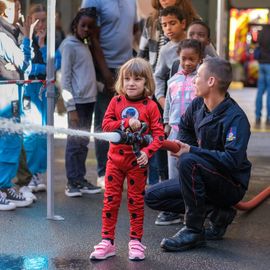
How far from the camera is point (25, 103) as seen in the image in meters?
6.49

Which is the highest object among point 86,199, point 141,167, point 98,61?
point 98,61

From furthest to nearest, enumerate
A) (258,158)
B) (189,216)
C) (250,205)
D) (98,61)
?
(258,158) → (98,61) → (250,205) → (189,216)

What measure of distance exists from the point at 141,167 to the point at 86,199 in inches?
82.4

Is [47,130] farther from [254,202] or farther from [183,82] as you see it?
[254,202]

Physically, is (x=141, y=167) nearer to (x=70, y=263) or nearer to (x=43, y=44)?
(x=70, y=263)

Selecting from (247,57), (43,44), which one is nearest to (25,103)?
(43,44)

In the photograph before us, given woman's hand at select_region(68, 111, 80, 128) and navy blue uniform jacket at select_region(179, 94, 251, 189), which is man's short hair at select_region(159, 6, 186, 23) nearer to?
woman's hand at select_region(68, 111, 80, 128)

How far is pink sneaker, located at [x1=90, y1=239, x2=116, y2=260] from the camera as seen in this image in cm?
496

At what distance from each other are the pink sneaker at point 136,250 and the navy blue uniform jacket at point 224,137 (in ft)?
2.36

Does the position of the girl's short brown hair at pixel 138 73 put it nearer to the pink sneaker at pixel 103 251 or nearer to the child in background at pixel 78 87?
the pink sneaker at pixel 103 251

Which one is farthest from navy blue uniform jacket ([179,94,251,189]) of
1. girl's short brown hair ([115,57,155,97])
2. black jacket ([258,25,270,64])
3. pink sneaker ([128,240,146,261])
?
black jacket ([258,25,270,64])

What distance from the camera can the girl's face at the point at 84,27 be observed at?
268 inches

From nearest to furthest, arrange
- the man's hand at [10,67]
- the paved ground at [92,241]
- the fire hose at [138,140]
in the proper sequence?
1. the fire hose at [138,140]
2. the paved ground at [92,241]
3. the man's hand at [10,67]

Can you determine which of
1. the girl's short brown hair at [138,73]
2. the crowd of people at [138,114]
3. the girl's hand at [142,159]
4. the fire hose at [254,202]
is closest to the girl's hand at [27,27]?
the crowd of people at [138,114]
